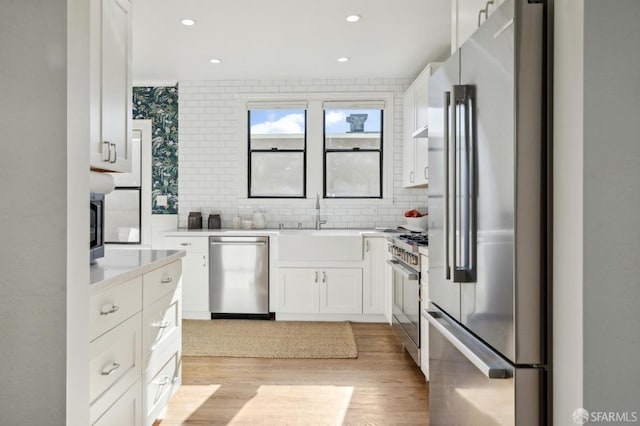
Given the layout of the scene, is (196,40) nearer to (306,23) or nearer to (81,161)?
(306,23)

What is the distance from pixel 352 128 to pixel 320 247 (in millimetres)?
1604

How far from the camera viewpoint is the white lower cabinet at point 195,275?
4258 mm

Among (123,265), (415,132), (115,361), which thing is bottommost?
(115,361)

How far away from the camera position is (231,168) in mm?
4883

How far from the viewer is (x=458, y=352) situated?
5.21 ft

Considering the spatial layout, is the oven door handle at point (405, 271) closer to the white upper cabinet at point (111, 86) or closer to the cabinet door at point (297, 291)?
the cabinet door at point (297, 291)

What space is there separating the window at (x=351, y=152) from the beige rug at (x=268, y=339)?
1.64 metres

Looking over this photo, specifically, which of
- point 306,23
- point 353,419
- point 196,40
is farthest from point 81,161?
point 196,40

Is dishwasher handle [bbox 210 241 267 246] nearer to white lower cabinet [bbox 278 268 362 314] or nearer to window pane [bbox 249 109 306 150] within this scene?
white lower cabinet [bbox 278 268 362 314]

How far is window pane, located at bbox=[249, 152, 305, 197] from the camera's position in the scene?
193 inches

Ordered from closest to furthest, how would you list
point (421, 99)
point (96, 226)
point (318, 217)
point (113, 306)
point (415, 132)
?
1. point (113, 306)
2. point (96, 226)
3. point (415, 132)
4. point (421, 99)
5. point (318, 217)

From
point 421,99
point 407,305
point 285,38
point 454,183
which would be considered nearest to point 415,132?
point 421,99
